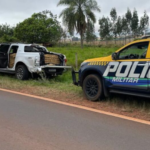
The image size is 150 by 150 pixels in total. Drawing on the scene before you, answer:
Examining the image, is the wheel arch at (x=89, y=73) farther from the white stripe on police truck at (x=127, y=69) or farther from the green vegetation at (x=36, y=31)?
the green vegetation at (x=36, y=31)

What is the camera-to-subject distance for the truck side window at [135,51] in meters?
5.97

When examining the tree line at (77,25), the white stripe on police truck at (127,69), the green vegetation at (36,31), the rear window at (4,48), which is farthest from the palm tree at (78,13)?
the white stripe on police truck at (127,69)

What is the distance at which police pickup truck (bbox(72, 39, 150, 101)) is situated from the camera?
582 cm

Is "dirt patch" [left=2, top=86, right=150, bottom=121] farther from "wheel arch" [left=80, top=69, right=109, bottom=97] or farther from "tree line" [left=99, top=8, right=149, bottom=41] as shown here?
"tree line" [left=99, top=8, right=149, bottom=41]

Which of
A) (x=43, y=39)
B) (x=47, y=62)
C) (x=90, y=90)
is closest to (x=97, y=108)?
(x=90, y=90)

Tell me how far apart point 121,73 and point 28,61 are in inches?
208

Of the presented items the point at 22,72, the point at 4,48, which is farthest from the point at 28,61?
the point at 4,48

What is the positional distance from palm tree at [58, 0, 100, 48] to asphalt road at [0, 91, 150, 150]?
2877cm

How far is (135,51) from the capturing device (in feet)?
20.4

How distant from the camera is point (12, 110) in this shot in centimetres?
604

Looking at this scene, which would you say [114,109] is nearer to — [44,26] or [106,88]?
[106,88]

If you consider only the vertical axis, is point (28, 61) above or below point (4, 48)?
below

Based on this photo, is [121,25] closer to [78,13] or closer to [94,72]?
[78,13]

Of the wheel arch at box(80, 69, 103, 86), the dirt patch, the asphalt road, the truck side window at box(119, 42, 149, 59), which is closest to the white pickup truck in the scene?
the dirt patch
